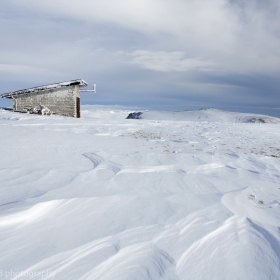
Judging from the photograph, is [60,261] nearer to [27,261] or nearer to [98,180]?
[27,261]

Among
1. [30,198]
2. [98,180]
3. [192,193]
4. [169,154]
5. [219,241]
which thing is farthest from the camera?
[169,154]

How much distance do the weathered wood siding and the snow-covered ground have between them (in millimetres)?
12124

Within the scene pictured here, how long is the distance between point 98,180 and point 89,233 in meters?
0.93

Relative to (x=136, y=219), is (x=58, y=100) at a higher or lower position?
higher

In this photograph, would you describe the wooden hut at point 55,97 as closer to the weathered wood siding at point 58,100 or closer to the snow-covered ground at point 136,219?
the weathered wood siding at point 58,100

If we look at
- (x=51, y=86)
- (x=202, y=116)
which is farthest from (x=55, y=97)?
(x=202, y=116)

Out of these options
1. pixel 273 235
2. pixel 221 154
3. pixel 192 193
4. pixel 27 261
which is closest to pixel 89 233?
pixel 27 261

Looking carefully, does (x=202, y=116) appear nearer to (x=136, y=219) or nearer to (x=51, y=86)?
(x=51, y=86)

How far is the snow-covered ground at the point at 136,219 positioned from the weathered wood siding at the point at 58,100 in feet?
39.8

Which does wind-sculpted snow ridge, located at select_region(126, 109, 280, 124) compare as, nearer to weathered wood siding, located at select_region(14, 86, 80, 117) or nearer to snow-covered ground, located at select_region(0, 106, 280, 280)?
weathered wood siding, located at select_region(14, 86, 80, 117)

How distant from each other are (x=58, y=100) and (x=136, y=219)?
14.7 meters

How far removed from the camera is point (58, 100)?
1477 cm

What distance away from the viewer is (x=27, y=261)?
1.15m

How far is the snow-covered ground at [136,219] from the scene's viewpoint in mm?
1160
